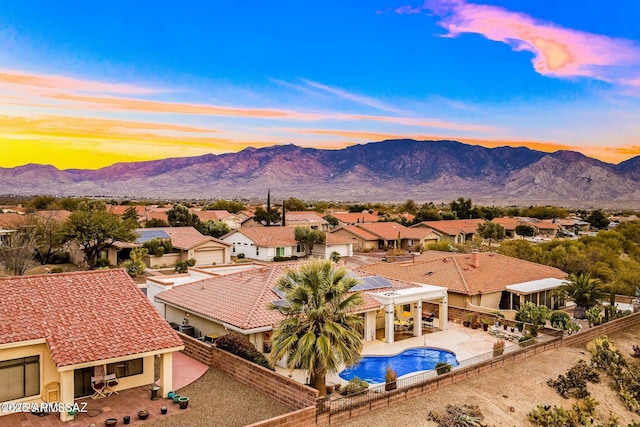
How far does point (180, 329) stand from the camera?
85.2 feet

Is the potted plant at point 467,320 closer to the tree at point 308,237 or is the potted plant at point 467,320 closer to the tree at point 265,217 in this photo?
the tree at point 308,237

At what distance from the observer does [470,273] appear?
3572 centimetres

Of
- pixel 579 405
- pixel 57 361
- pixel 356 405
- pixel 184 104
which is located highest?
pixel 184 104

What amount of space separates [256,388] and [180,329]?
8366 mm

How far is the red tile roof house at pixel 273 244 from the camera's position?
208ft

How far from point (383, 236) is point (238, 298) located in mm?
51942

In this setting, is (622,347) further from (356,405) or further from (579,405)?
(356,405)

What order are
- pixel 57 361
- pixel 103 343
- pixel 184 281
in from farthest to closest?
pixel 184 281 → pixel 103 343 → pixel 57 361

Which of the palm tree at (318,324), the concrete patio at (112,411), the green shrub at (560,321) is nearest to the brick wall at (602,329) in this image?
the green shrub at (560,321)

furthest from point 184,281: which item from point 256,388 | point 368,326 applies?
point 256,388

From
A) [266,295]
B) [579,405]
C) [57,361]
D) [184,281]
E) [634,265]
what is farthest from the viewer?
[634,265]

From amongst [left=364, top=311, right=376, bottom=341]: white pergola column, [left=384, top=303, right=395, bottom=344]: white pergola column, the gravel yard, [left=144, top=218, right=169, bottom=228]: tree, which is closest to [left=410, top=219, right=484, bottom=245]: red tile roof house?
[left=144, top=218, right=169, bottom=228]: tree

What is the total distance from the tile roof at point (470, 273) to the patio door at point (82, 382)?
22181 mm

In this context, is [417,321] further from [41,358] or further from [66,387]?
[41,358]
